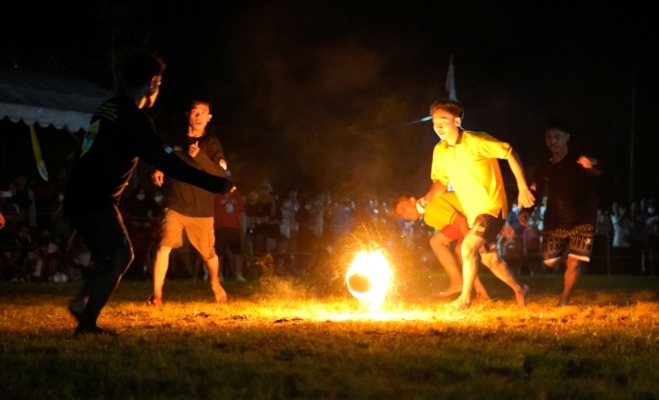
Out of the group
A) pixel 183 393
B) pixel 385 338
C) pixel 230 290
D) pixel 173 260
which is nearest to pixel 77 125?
pixel 173 260

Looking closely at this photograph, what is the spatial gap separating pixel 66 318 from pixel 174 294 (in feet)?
12.4

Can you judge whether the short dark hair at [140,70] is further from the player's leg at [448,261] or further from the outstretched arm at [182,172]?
the player's leg at [448,261]

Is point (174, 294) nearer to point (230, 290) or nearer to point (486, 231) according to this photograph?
point (230, 290)

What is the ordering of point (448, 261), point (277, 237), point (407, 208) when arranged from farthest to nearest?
point (277, 237) < point (448, 261) < point (407, 208)

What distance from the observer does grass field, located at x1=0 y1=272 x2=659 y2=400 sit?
5336mm

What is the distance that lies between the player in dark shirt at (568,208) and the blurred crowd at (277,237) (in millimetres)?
2004

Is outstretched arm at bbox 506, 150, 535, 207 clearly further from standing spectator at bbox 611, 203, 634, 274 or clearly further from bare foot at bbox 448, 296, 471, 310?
standing spectator at bbox 611, 203, 634, 274

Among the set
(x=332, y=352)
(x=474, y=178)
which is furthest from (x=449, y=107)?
(x=332, y=352)

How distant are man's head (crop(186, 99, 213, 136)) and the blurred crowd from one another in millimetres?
2275

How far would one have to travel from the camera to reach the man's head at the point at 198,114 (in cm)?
1069

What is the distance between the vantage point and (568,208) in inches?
427

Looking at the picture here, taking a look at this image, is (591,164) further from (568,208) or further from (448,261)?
(448,261)

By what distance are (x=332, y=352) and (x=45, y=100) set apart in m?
12.8

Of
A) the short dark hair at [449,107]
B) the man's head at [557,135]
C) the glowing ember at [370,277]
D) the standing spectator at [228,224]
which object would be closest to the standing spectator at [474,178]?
the short dark hair at [449,107]
